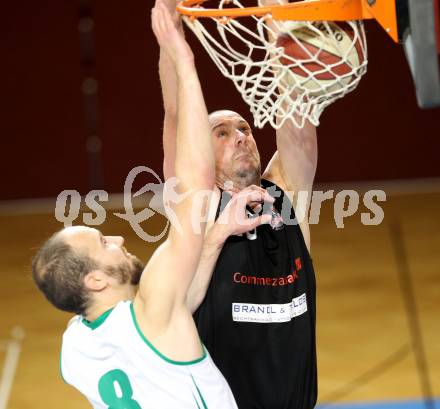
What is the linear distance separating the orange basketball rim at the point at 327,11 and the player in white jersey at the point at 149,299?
23cm

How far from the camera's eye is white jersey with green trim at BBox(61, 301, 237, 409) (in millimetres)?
2820

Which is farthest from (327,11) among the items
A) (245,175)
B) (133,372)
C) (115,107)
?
(115,107)

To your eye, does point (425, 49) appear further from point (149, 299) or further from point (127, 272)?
point (127, 272)

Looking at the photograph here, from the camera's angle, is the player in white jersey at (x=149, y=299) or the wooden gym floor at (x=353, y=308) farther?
the wooden gym floor at (x=353, y=308)

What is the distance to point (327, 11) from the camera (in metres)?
2.79

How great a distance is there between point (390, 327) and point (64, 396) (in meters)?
2.36

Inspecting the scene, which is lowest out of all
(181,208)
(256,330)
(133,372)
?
(256,330)

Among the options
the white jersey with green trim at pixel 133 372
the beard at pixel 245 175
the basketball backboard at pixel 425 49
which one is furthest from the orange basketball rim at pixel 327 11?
the white jersey with green trim at pixel 133 372

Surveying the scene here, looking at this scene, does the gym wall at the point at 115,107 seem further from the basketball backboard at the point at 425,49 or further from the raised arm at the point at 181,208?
the basketball backboard at the point at 425,49

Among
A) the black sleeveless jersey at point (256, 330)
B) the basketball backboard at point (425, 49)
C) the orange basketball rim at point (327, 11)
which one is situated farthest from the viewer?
the black sleeveless jersey at point (256, 330)

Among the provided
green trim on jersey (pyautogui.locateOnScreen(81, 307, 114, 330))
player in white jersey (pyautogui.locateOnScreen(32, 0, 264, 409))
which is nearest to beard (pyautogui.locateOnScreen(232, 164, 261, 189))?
player in white jersey (pyautogui.locateOnScreen(32, 0, 264, 409))

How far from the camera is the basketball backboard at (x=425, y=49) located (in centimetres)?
233

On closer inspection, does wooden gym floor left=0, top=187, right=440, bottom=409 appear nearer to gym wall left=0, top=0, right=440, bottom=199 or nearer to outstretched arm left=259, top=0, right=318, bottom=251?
gym wall left=0, top=0, right=440, bottom=199

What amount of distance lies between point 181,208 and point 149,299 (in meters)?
0.29
